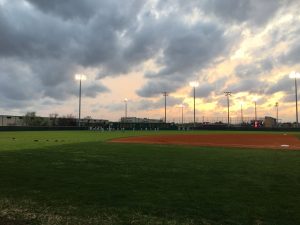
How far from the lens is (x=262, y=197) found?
307 inches

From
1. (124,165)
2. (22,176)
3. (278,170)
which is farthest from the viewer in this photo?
(124,165)

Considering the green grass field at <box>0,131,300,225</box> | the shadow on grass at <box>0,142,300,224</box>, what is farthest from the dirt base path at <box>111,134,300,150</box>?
the green grass field at <box>0,131,300,225</box>

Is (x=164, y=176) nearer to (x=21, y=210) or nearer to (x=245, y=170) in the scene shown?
(x=245, y=170)

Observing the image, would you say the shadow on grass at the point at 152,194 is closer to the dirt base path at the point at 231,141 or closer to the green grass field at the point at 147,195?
the green grass field at the point at 147,195

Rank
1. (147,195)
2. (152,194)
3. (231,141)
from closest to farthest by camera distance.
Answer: (147,195), (152,194), (231,141)

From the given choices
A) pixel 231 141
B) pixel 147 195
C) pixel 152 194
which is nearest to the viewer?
pixel 147 195

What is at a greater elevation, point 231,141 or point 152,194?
point 231,141

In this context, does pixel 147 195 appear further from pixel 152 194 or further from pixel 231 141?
pixel 231 141

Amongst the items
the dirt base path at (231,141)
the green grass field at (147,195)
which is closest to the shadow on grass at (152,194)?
the green grass field at (147,195)

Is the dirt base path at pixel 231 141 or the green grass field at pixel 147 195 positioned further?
the dirt base path at pixel 231 141

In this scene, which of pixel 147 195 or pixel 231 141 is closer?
pixel 147 195

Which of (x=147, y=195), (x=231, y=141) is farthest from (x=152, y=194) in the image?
(x=231, y=141)

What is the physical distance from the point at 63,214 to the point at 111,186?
8.63ft

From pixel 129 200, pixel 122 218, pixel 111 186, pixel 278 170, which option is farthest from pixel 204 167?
pixel 122 218
